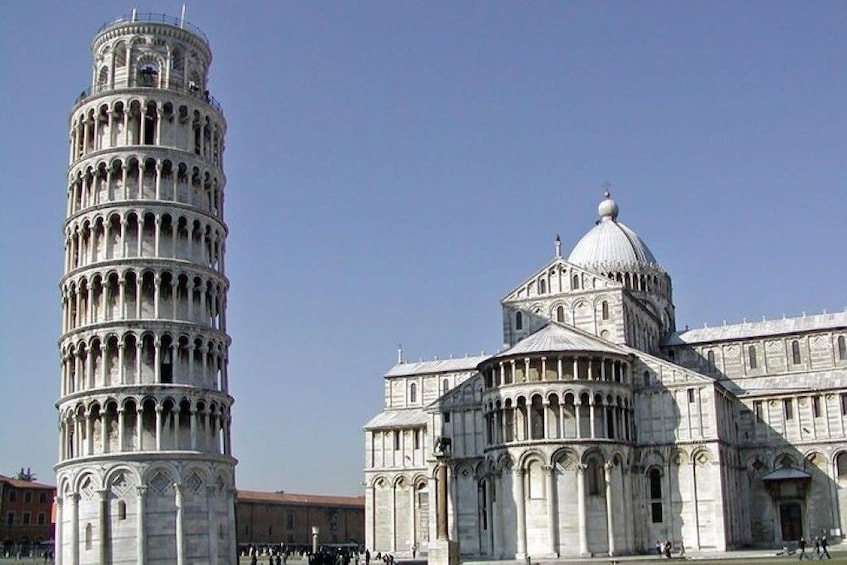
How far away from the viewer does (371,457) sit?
76.2 meters

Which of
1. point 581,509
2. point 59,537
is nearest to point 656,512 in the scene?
point 581,509

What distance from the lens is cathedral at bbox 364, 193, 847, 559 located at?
57969 millimetres

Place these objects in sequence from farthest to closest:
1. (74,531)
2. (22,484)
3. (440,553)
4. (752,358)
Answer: (22,484), (752,358), (74,531), (440,553)

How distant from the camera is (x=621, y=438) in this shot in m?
59.5

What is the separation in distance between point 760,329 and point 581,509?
2333 cm

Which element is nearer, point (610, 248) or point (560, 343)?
point (560, 343)

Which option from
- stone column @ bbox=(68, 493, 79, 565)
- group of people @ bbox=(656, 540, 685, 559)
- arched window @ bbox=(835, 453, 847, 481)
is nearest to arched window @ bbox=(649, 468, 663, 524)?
group of people @ bbox=(656, 540, 685, 559)

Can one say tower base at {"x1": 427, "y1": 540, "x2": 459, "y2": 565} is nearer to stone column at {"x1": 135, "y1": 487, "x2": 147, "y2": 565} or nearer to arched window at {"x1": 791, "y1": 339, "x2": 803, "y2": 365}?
stone column at {"x1": 135, "y1": 487, "x2": 147, "y2": 565}

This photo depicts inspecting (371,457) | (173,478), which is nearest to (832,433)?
(371,457)

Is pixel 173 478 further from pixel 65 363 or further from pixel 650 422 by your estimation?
pixel 650 422

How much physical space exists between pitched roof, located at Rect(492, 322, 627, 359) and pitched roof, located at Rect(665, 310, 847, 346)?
13.8 meters

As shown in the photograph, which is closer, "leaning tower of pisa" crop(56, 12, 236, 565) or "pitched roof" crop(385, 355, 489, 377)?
"leaning tower of pisa" crop(56, 12, 236, 565)

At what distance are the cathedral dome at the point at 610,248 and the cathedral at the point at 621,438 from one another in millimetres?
4250

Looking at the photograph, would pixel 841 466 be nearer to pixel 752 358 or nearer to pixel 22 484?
pixel 752 358
